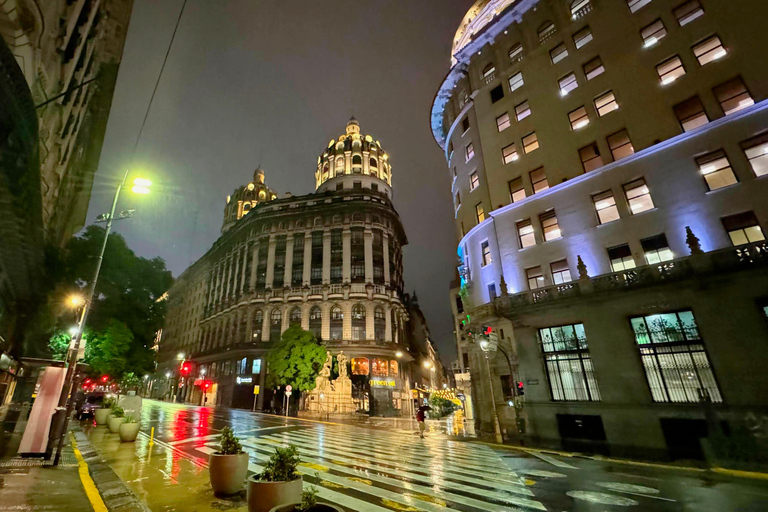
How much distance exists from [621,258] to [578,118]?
392 inches

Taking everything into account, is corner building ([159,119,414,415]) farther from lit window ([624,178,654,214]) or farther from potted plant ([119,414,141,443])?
lit window ([624,178,654,214])

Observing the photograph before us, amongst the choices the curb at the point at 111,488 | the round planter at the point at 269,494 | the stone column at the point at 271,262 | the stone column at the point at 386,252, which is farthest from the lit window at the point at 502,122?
the stone column at the point at 271,262

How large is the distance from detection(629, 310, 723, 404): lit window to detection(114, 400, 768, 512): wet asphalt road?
5.50 m

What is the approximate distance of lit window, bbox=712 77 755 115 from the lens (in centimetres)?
1714

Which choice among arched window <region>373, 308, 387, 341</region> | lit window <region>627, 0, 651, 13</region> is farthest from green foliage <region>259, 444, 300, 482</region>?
arched window <region>373, 308, 387, 341</region>

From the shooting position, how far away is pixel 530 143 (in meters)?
24.8

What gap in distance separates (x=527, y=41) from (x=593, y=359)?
24.5 m

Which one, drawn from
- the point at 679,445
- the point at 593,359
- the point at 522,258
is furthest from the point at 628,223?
the point at 679,445

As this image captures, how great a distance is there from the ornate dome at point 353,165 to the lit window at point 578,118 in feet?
151

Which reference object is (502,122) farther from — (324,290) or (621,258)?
(324,290)

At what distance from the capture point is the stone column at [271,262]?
185ft

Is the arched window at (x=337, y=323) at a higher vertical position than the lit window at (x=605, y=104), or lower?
lower

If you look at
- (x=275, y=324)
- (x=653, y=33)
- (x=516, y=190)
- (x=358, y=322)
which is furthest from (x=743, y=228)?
(x=275, y=324)

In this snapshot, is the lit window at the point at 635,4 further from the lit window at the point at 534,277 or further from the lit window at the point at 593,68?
the lit window at the point at 534,277
